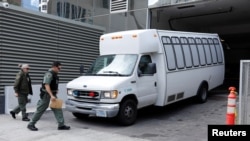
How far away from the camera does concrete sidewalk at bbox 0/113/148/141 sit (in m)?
7.70

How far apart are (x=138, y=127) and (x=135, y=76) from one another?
143 cm

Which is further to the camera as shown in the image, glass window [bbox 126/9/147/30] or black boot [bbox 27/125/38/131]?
glass window [bbox 126/9/147/30]

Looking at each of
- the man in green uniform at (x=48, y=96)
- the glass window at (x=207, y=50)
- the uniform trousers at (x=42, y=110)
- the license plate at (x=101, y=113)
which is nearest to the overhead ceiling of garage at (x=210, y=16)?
the glass window at (x=207, y=50)

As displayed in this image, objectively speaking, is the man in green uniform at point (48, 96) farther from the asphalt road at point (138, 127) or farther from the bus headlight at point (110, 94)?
the bus headlight at point (110, 94)

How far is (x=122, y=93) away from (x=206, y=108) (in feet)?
13.4

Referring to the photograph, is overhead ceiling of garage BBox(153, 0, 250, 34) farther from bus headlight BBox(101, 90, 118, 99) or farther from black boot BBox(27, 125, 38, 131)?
black boot BBox(27, 125, 38, 131)

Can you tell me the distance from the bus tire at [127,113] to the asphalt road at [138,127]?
0.17 m

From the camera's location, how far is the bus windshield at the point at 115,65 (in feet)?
31.0

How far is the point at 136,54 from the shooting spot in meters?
9.78

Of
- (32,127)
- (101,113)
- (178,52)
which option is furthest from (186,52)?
(32,127)

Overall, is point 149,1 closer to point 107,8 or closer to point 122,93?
point 107,8

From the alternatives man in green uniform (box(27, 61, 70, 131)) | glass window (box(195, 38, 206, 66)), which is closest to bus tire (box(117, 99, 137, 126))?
man in green uniform (box(27, 61, 70, 131))

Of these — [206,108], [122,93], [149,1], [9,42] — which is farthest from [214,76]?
[9,42]

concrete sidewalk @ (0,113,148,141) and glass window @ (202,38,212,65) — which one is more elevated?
glass window @ (202,38,212,65)
